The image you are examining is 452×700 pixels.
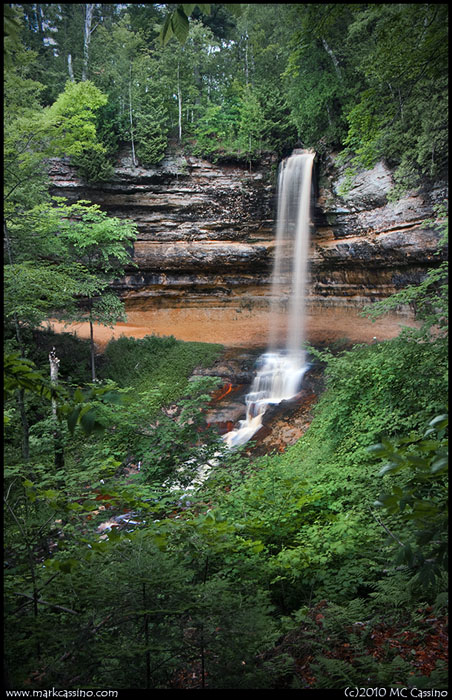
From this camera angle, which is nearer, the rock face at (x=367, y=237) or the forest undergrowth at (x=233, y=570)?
the forest undergrowth at (x=233, y=570)

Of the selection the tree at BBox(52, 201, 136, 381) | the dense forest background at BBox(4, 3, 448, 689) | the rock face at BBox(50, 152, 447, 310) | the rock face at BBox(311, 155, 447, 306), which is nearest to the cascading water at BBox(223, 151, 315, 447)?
the rock face at BBox(50, 152, 447, 310)

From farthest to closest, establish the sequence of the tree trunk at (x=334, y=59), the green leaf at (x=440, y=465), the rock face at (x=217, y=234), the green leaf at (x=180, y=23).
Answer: the rock face at (x=217, y=234) → the tree trunk at (x=334, y=59) → the green leaf at (x=180, y=23) → the green leaf at (x=440, y=465)

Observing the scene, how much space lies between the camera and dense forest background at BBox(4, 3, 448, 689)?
177 centimetres

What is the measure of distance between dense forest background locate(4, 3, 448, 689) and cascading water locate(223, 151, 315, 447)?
3.11m

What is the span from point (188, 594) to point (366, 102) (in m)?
5.00

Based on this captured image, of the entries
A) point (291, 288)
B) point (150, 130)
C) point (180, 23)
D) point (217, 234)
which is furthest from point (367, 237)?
point (180, 23)

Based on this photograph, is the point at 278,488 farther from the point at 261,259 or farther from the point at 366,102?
the point at 261,259

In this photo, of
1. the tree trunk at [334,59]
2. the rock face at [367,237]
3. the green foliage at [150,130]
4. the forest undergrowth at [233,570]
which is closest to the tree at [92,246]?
the green foliage at [150,130]

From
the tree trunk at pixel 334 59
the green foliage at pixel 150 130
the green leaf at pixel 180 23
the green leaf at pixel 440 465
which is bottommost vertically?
the green leaf at pixel 440 465

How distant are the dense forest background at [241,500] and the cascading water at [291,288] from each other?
10.2 ft

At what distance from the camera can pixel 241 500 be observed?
425cm

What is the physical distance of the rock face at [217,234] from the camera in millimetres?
16250

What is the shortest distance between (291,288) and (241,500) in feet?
49.7

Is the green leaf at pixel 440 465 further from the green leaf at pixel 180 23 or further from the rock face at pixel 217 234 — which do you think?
the rock face at pixel 217 234
